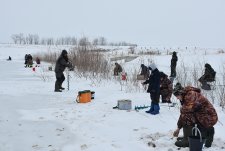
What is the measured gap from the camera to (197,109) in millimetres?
6043

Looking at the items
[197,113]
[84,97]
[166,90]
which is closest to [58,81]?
[84,97]

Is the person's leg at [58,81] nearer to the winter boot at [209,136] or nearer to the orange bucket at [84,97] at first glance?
the orange bucket at [84,97]

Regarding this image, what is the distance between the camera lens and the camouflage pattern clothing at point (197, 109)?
19.6ft

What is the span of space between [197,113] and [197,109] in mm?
93

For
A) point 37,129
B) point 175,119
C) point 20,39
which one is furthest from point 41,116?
point 20,39

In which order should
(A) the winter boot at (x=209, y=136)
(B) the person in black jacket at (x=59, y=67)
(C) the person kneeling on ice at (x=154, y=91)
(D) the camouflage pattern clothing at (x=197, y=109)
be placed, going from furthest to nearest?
(B) the person in black jacket at (x=59, y=67) < (C) the person kneeling on ice at (x=154, y=91) < (A) the winter boot at (x=209, y=136) < (D) the camouflage pattern clothing at (x=197, y=109)

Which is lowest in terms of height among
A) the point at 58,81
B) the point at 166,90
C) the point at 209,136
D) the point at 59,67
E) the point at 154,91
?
the point at 209,136

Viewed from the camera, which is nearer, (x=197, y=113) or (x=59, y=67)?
(x=197, y=113)

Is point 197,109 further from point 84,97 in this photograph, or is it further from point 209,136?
point 84,97

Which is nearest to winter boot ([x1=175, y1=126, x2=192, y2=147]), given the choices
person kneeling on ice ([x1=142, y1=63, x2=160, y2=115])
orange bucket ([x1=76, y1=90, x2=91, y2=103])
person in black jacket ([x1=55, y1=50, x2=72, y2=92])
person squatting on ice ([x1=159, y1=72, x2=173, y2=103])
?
person kneeling on ice ([x1=142, y1=63, x2=160, y2=115])

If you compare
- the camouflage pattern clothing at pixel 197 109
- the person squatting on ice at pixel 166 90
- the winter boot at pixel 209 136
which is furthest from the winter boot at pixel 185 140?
the person squatting on ice at pixel 166 90

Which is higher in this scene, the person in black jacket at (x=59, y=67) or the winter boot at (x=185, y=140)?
the person in black jacket at (x=59, y=67)

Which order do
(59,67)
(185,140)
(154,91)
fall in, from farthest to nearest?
(59,67) < (154,91) < (185,140)

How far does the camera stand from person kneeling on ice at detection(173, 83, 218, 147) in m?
6.00
